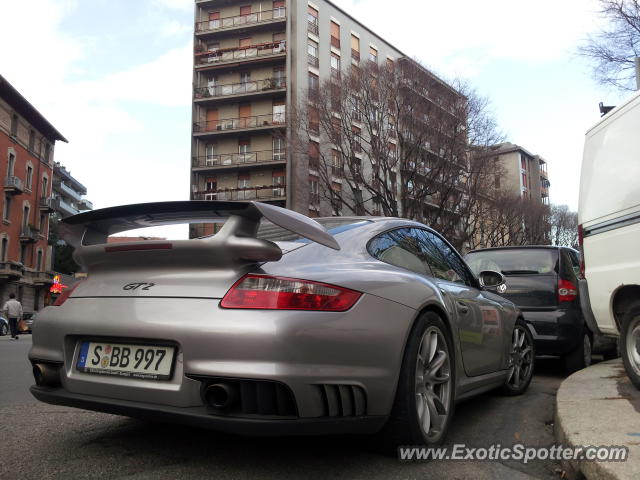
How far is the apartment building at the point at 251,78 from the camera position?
36.8m

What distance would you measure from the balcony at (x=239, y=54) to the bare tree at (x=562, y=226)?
25.6m

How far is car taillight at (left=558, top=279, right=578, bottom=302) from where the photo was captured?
579 centimetres

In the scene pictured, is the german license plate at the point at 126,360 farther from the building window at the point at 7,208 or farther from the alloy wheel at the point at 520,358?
the building window at the point at 7,208

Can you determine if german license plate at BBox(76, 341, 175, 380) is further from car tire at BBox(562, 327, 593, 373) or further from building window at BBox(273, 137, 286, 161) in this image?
building window at BBox(273, 137, 286, 161)

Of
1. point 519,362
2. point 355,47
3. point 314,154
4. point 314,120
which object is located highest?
point 355,47

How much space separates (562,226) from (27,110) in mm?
43077

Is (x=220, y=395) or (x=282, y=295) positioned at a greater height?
(x=282, y=295)

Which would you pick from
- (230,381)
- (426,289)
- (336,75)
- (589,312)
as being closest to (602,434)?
(426,289)

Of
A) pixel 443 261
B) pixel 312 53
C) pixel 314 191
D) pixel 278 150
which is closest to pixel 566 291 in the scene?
pixel 443 261

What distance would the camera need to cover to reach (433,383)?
295 cm

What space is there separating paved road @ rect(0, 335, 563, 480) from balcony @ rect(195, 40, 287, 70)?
3582cm

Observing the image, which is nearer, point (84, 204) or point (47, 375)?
point (47, 375)

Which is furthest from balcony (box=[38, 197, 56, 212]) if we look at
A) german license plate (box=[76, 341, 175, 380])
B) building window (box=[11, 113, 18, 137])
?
german license plate (box=[76, 341, 175, 380])

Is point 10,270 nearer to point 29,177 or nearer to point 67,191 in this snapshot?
point 29,177
